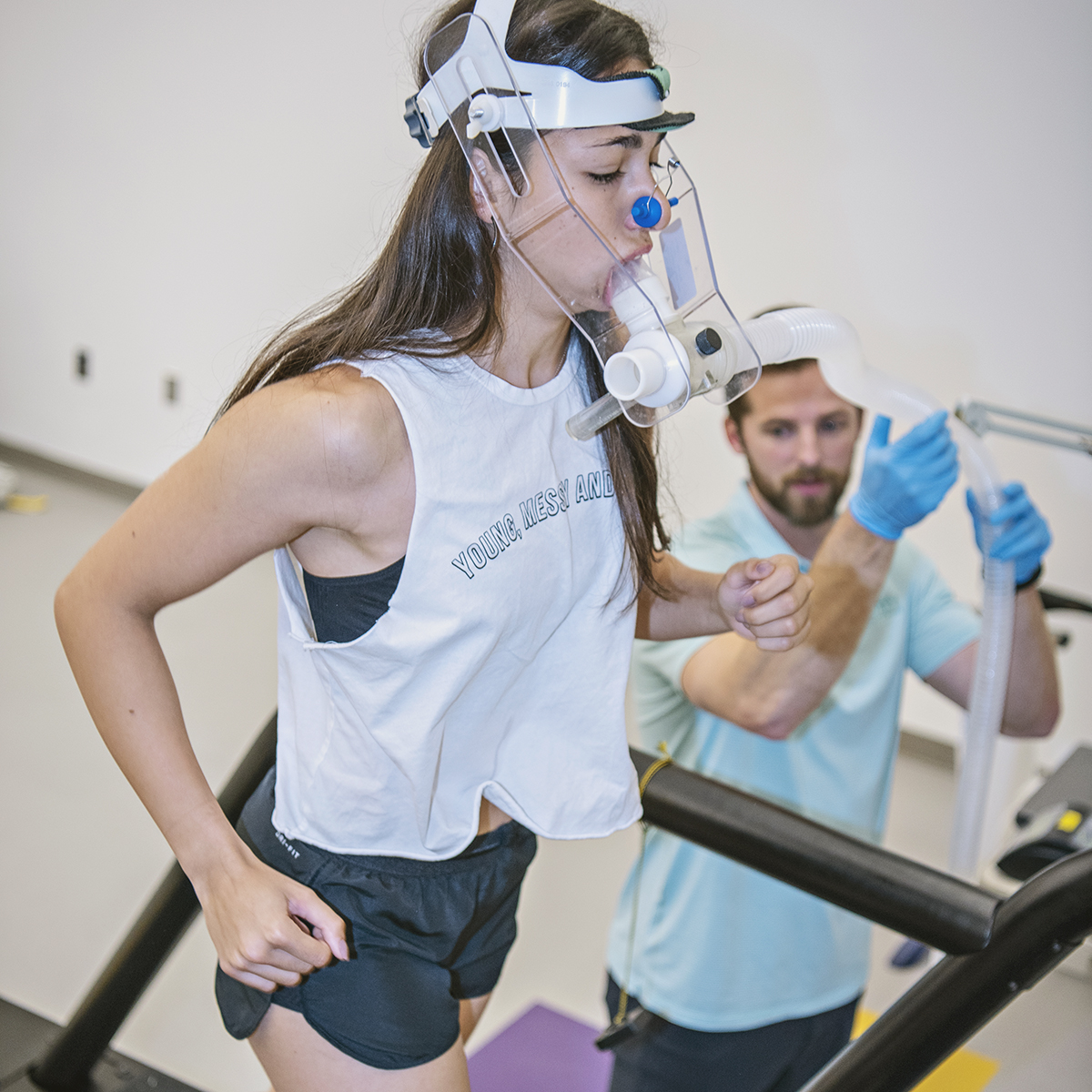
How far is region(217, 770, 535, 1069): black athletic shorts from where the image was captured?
3.03 ft

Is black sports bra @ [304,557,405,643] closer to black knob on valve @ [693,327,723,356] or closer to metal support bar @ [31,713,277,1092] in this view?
black knob on valve @ [693,327,723,356]

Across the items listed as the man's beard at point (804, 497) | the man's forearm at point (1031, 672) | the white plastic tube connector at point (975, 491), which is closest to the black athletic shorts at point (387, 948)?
the white plastic tube connector at point (975, 491)

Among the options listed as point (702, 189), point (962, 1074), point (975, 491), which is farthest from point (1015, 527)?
point (702, 189)

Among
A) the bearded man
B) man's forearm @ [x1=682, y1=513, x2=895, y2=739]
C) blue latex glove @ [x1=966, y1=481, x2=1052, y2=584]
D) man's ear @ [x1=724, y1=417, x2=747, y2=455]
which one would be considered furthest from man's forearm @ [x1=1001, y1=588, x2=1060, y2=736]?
man's ear @ [x1=724, y1=417, x2=747, y2=455]

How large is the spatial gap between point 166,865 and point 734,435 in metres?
1.59

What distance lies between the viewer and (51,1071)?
1.43 metres

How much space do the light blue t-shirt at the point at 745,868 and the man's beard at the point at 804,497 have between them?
0.03 meters

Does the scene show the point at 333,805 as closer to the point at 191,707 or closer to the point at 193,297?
the point at 191,707

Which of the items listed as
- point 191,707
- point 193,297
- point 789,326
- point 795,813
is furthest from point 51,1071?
point 193,297

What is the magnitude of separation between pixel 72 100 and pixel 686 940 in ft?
14.1

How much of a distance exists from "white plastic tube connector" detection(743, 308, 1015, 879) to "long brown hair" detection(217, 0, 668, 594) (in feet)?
1.04

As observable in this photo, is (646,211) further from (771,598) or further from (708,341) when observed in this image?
(771,598)

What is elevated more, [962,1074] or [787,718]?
[787,718]

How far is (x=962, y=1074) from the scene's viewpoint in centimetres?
221
